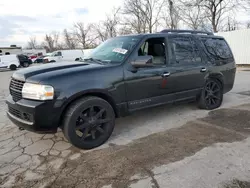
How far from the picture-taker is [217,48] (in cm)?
494

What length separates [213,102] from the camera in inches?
197

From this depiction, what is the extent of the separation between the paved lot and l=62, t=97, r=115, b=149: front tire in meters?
0.17

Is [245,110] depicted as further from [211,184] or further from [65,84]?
[65,84]

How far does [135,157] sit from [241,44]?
51.2 feet

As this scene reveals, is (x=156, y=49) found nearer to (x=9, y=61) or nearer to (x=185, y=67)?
(x=185, y=67)

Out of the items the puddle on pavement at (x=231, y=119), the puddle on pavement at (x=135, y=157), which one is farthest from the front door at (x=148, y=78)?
the puddle on pavement at (x=231, y=119)

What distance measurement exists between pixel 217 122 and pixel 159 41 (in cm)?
203

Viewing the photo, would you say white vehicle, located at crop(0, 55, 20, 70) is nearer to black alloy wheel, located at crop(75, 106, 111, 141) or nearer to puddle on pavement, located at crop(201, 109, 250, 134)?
black alloy wheel, located at crop(75, 106, 111, 141)

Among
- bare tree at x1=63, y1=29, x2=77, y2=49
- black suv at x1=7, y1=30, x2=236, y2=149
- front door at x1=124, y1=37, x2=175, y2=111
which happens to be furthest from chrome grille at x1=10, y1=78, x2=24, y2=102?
bare tree at x1=63, y1=29, x2=77, y2=49

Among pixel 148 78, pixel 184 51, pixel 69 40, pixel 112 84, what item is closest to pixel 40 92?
pixel 112 84

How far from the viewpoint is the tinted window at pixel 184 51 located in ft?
13.4

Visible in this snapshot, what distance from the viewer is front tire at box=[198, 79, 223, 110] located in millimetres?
4738

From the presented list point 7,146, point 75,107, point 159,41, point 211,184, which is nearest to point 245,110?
point 159,41

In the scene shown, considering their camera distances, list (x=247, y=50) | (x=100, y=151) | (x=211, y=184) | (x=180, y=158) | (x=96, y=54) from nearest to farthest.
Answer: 1. (x=211, y=184)
2. (x=180, y=158)
3. (x=100, y=151)
4. (x=96, y=54)
5. (x=247, y=50)
